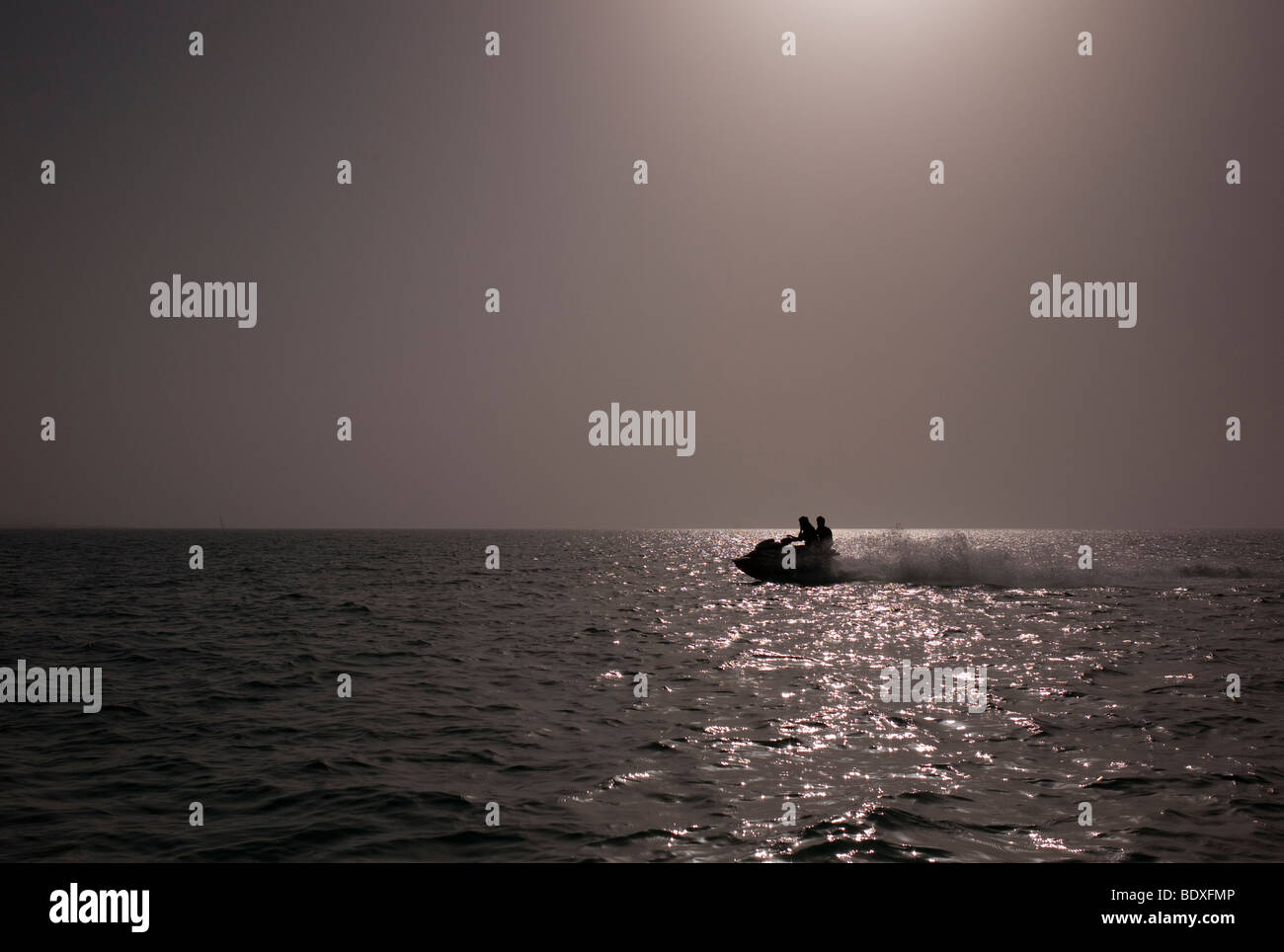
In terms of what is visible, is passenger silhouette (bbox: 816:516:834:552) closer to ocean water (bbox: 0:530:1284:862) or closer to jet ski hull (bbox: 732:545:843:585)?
jet ski hull (bbox: 732:545:843:585)

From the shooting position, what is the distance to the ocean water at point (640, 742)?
8766 mm

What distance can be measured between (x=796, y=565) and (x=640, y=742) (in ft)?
116

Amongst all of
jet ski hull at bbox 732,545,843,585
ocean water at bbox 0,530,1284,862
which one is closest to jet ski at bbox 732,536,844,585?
jet ski hull at bbox 732,545,843,585

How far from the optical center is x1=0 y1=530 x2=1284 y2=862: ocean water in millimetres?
8766

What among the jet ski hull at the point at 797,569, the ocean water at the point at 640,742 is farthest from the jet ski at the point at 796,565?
the ocean water at the point at 640,742

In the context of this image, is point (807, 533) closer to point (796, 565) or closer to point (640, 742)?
point (796, 565)

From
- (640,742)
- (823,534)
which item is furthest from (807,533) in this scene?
(640,742)

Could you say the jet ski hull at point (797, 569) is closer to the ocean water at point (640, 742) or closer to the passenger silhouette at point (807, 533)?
the passenger silhouette at point (807, 533)

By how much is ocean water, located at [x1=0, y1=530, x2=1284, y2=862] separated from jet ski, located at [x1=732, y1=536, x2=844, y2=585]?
17.5m

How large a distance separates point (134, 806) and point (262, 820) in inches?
74.9

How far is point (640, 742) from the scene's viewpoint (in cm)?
1265

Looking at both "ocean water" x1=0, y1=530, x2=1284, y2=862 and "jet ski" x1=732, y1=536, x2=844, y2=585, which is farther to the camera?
"jet ski" x1=732, y1=536, x2=844, y2=585

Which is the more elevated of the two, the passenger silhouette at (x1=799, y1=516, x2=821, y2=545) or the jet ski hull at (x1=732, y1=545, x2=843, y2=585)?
the passenger silhouette at (x1=799, y1=516, x2=821, y2=545)
